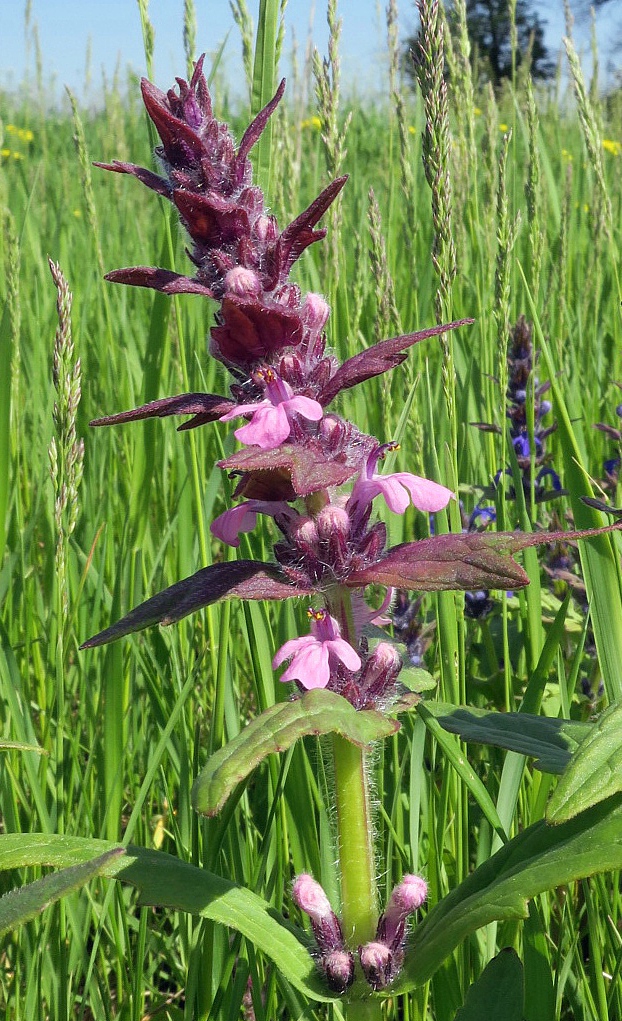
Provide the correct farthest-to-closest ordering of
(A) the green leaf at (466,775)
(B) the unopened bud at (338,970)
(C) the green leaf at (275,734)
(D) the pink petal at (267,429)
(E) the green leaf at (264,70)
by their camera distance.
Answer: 1. (E) the green leaf at (264,70)
2. (A) the green leaf at (466,775)
3. (B) the unopened bud at (338,970)
4. (D) the pink petal at (267,429)
5. (C) the green leaf at (275,734)

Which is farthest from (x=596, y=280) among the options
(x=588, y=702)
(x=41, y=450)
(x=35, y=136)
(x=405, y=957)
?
(x=35, y=136)

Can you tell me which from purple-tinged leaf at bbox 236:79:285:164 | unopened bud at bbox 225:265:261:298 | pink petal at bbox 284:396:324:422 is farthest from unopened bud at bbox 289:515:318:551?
purple-tinged leaf at bbox 236:79:285:164

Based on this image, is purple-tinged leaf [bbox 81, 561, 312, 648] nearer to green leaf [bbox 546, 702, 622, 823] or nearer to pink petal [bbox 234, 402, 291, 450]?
pink petal [bbox 234, 402, 291, 450]

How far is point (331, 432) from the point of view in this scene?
81cm

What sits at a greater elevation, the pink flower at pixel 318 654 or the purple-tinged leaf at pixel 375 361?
the purple-tinged leaf at pixel 375 361

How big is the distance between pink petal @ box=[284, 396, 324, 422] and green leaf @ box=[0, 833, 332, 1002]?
404 mm

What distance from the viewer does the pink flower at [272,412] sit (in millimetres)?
735

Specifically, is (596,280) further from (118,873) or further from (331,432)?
(118,873)

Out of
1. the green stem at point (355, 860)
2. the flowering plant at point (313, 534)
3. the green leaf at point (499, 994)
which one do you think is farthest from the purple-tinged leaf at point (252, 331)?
the green leaf at point (499, 994)

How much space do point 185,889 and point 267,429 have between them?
0.40m

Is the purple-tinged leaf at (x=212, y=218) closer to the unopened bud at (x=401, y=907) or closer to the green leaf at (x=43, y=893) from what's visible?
the green leaf at (x=43, y=893)

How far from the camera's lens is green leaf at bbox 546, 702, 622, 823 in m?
0.62

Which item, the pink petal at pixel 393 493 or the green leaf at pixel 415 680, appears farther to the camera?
the green leaf at pixel 415 680

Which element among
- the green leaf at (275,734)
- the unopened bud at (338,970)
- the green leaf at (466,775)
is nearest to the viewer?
the green leaf at (275,734)
